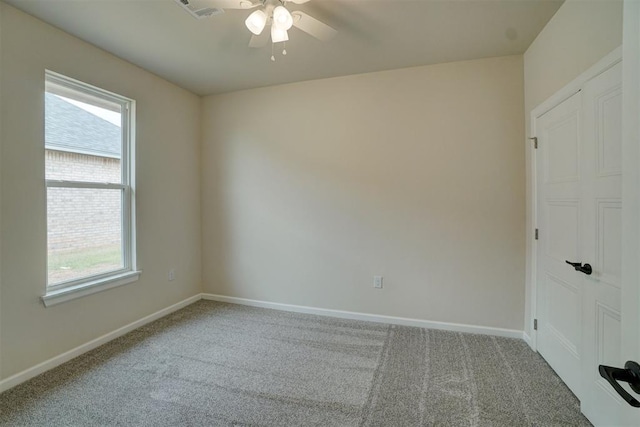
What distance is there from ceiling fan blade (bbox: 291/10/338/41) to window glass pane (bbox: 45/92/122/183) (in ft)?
6.75

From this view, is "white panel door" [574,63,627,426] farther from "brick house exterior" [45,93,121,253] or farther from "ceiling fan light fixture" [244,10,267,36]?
"brick house exterior" [45,93,121,253]

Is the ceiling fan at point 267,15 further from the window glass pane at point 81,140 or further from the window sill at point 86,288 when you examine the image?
the window sill at point 86,288

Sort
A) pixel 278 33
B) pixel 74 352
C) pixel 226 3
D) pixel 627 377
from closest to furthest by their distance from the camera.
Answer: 1. pixel 627 377
2. pixel 226 3
3. pixel 278 33
4. pixel 74 352

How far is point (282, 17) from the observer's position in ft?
5.54

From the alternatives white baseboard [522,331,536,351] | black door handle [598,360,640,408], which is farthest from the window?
white baseboard [522,331,536,351]

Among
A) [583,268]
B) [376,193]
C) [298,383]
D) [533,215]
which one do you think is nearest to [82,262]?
[298,383]

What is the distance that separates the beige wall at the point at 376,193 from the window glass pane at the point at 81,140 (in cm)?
111

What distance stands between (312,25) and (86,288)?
109 inches

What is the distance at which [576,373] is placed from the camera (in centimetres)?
188

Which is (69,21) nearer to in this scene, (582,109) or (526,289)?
(582,109)

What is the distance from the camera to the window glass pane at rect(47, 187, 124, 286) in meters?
2.31

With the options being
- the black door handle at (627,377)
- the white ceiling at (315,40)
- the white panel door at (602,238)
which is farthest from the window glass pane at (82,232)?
the white panel door at (602,238)

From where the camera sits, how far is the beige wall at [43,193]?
2.02m

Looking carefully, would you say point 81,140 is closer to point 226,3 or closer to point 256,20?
point 226,3
